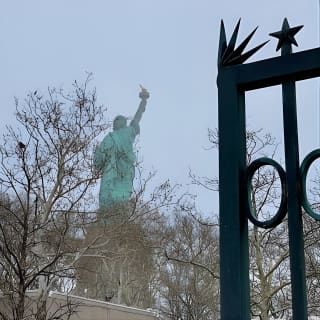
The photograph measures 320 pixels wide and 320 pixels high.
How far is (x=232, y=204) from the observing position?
254 centimetres

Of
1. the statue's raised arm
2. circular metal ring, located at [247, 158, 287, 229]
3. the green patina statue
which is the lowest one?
circular metal ring, located at [247, 158, 287, 229]

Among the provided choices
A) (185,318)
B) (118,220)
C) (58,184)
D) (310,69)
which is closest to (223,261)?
(310,69)

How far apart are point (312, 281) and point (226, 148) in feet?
30.0

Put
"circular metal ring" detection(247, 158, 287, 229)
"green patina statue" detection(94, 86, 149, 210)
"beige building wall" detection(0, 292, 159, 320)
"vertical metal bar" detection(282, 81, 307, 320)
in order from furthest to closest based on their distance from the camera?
"beige building wall" detection(0, 292, 159, 320), "green patina statue" detection(94, 86, 149, 210), "circular metal ring" detection(247, 158, 287, 229), "vertical metal bar" detection(282, 81, 307, 320)

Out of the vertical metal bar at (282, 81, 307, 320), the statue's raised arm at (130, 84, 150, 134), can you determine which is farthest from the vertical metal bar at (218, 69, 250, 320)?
the statue's raised arm at (130, 84, 150, 134)

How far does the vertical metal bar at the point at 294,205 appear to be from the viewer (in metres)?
2.39

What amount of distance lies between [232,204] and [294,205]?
27 centimetres

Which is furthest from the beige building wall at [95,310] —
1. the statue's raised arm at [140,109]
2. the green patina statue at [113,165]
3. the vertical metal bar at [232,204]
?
the statue's raised arm at [140,109]

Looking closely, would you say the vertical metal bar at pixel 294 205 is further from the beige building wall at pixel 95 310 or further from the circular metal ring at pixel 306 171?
the beige building wall at pixel 95 310

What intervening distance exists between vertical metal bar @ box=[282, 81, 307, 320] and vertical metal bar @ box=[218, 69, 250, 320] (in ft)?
0.66

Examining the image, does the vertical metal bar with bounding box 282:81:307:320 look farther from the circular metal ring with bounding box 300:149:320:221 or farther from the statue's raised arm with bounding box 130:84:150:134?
the statue's raised arm with bounding box 130:84:150:134

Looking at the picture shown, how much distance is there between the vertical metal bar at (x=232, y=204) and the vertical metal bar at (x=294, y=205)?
0.20 metres

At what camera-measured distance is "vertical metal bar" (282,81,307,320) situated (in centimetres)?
239

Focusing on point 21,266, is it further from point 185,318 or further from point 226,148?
point 185,318
